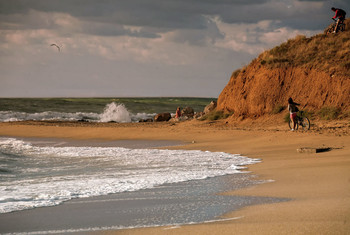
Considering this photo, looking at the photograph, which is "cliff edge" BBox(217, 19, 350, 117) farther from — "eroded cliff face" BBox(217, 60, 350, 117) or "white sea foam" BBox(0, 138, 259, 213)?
"white sea foam" BBox(0, 138, 259, 213)

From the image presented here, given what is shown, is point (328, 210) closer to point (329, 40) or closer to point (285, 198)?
point (285, 198)

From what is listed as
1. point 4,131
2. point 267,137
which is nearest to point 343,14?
point 267,137

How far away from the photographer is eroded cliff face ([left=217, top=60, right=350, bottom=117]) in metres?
25.5

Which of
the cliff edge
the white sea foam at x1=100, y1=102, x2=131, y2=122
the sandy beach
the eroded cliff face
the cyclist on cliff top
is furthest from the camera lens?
the white sea foam at x1=100, y1=102, x2=131, y2=122

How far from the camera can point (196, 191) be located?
348 inches

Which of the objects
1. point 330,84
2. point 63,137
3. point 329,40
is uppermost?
point 329,40

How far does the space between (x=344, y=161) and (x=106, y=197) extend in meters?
6.22

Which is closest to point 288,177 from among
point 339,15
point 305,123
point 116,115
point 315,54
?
point 305,123

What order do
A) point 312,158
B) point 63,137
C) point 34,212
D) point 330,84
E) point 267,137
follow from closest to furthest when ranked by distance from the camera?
point 34,212
point 312,158
point 267,137
point 330,84
point 63,137

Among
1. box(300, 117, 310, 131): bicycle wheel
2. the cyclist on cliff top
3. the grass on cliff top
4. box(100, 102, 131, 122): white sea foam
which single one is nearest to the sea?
box(300, 117, 310, 131): bicycle wheel

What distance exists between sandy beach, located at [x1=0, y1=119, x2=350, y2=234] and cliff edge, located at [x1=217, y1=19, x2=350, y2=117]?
225cm

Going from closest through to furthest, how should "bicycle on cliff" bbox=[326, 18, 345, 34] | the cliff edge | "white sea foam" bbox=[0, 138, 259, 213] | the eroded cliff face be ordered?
1. "white sea foam" bbox=[0, 138, 259, 213]
2. the eroded cliff face
3. the cliff edge
4. "bicycle on cliff" bbox=[326, 18, 345, 34]

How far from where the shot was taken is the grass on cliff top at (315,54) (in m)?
26.5

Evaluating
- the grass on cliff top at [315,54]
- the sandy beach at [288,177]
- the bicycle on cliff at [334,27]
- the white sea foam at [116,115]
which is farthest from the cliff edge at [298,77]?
the white sea foam at [116,115]
